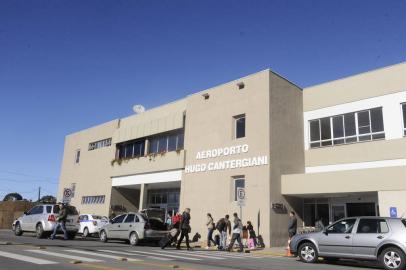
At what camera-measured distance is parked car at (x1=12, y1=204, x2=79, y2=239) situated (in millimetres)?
19922

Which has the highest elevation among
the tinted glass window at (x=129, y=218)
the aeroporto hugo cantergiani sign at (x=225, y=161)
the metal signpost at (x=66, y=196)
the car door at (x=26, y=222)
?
the aeroporto hugo cantergiani sign at (x=225, y=161)

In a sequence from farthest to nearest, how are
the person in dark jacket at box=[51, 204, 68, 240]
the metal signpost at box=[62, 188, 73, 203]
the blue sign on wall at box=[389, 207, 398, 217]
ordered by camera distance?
the metal signpost at box=[62, 188, 73, 203]
the person in dark jacket at box=[51, 204, 68, 240]
the blue sign on wall at box=[389, 207, 398, 217]

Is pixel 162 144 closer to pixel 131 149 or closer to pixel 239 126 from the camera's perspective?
pixel 131 149

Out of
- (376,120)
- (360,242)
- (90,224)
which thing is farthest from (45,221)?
(376,120)

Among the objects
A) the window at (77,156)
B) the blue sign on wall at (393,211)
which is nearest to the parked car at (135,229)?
the blue sign on wall at (393,211)

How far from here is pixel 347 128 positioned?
22172mm

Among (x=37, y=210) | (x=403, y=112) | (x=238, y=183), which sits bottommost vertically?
(x=37, y=210)

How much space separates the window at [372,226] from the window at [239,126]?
1116 centimetres

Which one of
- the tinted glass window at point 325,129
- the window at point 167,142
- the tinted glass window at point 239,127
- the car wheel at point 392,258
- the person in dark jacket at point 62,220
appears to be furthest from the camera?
the window at point 167,142

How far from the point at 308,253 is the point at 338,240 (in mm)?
1188

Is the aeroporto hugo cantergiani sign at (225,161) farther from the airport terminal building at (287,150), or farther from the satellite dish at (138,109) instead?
the satellite dish at (138,109)

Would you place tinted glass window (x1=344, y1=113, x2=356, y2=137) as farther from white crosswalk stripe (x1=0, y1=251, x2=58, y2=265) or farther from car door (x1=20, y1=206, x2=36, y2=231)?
car door (x1=20, y1=206, x2=36, y2=231)

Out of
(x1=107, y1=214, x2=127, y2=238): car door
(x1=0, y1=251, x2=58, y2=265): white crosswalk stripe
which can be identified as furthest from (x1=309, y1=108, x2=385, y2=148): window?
(x1=0, y1=251, x2=58, y2=265): white crosswalk stripe

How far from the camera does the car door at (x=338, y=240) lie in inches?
512
